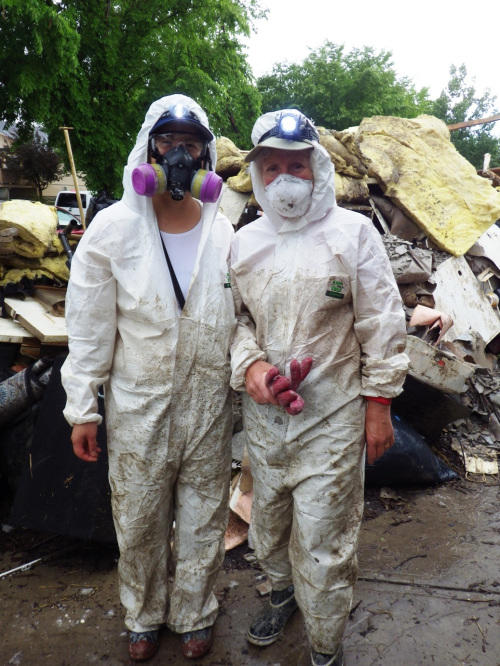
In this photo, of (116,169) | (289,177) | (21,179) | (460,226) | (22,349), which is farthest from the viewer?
(21,179)

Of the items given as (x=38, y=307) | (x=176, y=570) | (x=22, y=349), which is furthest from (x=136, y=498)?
(x=38, y=307)

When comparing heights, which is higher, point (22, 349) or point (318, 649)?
point (22, 349)

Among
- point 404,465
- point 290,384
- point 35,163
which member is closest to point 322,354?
point 290,384

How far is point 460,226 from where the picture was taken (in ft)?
18.1

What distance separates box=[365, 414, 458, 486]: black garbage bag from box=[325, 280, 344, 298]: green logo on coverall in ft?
6.18

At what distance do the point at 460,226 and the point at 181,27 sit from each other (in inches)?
360

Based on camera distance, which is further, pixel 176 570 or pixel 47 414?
pixel 47 414

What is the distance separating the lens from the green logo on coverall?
69.8 inches

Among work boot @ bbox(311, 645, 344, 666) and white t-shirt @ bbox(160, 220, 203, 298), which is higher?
white t-shirt @ bbox(160, 220, 203, 298)

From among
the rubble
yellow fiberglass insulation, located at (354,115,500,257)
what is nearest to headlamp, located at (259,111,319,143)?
the rubble

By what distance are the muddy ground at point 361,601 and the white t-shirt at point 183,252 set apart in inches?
62.0

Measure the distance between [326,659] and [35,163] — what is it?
25.7 m

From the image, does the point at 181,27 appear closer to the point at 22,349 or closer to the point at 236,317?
the point at 22,349

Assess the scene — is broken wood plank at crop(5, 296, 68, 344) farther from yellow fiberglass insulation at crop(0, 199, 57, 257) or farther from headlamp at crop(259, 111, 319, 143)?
headlamp at crop(259, 111, 319, 143)
